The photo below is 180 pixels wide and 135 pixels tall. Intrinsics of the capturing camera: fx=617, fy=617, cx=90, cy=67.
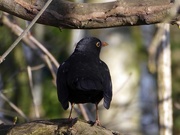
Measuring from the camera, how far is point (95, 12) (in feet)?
13.1

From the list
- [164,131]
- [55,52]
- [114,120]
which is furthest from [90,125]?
[55,52]

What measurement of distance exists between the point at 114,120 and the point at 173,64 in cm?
563

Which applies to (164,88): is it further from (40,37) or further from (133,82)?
(40,37)

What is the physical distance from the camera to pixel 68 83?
4836 millimetres

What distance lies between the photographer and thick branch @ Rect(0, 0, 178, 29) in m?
3.96

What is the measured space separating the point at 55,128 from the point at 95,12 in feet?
2.94

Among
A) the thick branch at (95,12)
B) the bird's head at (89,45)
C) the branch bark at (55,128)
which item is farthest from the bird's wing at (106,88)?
the thick branch at (95,12)

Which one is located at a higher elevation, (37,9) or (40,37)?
(40,37)

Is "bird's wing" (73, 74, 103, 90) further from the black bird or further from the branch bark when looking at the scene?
the branch bark

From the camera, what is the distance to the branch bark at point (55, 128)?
14.1 feet

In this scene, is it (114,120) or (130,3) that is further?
(114,120)

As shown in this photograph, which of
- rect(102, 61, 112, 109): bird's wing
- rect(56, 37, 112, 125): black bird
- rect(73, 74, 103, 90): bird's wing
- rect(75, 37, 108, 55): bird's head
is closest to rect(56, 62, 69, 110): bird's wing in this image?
rect(56, 37, 112, 125): black bird

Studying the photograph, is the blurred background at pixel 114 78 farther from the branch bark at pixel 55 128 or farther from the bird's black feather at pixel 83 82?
the branch bark at pixel 55 128

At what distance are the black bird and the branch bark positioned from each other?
0.85 feet
